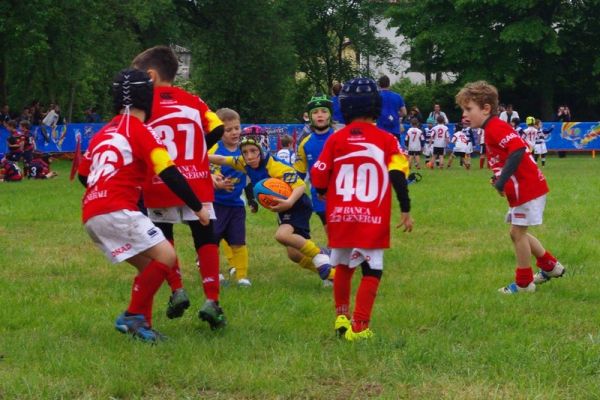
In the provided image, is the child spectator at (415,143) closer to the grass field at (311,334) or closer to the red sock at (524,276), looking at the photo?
the grass field at (311,334)

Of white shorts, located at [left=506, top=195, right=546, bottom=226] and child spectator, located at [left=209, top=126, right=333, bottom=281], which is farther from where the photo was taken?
child spectator, located at [left=209, top=126, right=333, bottom=281]

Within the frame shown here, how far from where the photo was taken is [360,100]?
20.0ft

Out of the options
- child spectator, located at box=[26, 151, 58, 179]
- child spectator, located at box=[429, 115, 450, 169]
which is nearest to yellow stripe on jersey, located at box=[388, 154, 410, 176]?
child spectator, located at box=[26, 151, 58, 179]

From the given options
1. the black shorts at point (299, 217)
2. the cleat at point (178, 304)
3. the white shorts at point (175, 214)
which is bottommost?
the cleat at point (178, 304)

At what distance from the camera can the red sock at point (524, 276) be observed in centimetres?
775

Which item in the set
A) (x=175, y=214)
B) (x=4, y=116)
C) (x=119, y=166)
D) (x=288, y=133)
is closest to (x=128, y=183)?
(x=119, y=166)

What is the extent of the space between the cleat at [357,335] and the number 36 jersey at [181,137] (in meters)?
1.50

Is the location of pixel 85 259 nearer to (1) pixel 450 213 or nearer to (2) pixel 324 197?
(2) pixel 324 197

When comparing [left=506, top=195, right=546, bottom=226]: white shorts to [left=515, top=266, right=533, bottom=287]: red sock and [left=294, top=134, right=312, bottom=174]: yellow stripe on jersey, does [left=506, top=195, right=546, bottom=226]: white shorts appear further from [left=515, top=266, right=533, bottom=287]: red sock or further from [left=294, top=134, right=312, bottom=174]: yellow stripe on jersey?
[left=294, top=134, right=312, bottom=174]: yellow stripe on jersey

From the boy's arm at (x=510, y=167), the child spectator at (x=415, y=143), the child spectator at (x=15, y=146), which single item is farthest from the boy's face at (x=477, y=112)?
the child spectator at (x=415, y=143)

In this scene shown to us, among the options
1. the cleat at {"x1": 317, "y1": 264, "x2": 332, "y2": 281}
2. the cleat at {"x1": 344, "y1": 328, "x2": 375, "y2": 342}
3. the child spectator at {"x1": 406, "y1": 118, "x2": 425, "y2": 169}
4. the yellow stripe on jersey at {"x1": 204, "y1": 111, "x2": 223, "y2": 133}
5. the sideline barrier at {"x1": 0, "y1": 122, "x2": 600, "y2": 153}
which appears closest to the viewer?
the cleat at {"x1": 344, "y1": 328, "x2": 375, "y2": 342}

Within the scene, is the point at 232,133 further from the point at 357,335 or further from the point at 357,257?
the point at 357,335

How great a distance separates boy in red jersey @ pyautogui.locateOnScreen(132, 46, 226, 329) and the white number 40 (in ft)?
3.85

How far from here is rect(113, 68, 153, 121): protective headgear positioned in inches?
234
